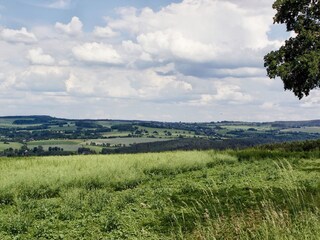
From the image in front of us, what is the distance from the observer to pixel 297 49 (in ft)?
121

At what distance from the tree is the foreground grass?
294 inches

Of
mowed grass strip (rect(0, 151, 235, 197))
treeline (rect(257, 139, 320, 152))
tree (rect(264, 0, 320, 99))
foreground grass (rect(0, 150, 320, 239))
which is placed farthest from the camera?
treeline (rect(257, 139, 320, 152))

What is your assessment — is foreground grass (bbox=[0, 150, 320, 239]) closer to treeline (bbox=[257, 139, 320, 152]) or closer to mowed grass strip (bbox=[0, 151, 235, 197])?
mowed grass strip (bbox=[0, 151, 235, 197])

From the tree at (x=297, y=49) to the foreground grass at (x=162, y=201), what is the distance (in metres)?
7.47

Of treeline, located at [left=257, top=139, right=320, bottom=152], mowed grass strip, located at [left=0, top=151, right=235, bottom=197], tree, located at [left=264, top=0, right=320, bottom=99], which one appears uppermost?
tree, located at [left=264, top=0, right=320, bottom=99]

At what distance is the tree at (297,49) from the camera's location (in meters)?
34.9

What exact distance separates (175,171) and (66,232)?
16.4 meters

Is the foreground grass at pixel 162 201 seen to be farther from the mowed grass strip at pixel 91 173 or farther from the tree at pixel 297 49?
the tree at pixel 297 49

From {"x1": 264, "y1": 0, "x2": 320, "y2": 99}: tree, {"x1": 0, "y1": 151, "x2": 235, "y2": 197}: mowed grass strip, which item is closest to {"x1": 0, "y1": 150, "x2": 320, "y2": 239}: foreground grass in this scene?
{"x1": 0, "y1": 151, "x2": 235, "y2": 197}: mowed grass strip

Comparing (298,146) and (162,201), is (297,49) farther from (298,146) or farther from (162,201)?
(162,201)

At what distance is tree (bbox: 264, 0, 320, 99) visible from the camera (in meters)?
34.9

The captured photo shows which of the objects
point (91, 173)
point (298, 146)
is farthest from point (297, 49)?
point (91, 173)

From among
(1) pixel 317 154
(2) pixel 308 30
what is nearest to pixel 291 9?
(2) pixel 308 30

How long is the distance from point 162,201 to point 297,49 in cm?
2565
